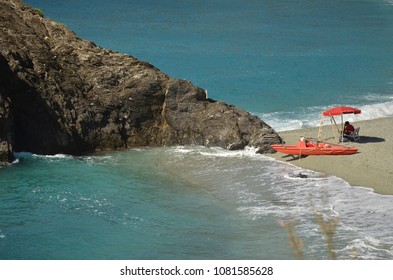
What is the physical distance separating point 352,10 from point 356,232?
341 feet

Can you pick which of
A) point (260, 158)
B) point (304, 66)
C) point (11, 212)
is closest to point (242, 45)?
point (304, 66)

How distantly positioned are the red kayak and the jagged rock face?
166cm

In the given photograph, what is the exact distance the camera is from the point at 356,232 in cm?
2778

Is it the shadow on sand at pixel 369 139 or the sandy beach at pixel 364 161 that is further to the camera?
the shadow on sand at pixel 369 139

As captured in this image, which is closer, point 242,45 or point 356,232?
point 356,232

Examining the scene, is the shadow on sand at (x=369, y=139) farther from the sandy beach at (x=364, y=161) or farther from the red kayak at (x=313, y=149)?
the red kayak at (x=313, y=149)

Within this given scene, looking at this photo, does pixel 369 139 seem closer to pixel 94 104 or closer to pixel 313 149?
pixel 313 149

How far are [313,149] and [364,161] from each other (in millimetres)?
2740

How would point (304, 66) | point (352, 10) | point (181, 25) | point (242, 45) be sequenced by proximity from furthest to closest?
point (352, 10)
point (181, 25)
point (242, 45)
point (304, 66)

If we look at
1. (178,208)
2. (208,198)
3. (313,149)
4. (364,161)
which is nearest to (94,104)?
(208,198)

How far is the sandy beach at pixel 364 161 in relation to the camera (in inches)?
1341

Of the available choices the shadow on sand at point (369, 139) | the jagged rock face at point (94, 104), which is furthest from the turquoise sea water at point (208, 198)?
the shadow on sand at point (369, 139)

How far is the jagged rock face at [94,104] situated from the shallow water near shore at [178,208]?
1.24 meters

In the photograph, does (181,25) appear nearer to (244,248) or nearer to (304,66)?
(304,66)
